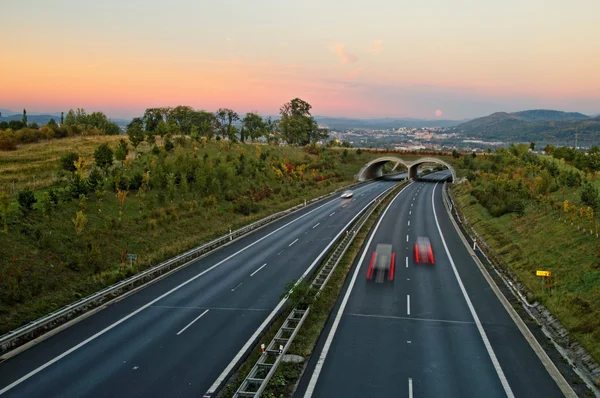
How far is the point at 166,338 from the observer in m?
19.7

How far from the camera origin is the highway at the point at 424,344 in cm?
1595

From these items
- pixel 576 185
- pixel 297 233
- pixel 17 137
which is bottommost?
pixel 297 233

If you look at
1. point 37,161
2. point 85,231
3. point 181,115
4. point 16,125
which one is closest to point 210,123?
point 181,115

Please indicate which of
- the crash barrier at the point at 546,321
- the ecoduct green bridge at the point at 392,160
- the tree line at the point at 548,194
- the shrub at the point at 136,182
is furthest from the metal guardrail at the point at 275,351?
the ecoduct green bridge at the point at 392,160

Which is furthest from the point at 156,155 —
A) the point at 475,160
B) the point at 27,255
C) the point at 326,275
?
Answer: the point at 475,160

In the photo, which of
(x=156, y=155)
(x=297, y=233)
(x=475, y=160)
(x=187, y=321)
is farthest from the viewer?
(x=475, y=160)

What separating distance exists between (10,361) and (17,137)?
6638cm

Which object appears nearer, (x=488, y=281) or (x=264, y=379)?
(x=264, y=379)

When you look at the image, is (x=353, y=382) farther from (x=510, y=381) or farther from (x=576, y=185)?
(x=576, y=185)

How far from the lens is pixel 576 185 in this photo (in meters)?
45.8

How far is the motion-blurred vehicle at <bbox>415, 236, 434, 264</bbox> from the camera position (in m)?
34.2

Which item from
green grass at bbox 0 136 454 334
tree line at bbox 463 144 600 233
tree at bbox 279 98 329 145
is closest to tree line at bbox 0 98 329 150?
tree at bbox 279 98 329 145

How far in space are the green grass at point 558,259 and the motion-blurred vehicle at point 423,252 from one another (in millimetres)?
5328

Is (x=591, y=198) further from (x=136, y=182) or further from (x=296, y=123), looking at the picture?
(x=296, y=123)
